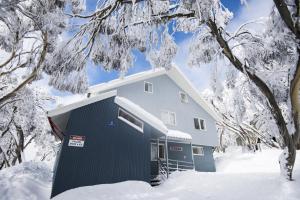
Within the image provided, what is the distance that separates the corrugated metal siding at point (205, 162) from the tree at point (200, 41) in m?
11.0

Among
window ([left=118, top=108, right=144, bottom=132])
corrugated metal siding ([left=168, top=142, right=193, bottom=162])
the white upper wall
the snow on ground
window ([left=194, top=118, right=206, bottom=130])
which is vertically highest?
the white upper wall

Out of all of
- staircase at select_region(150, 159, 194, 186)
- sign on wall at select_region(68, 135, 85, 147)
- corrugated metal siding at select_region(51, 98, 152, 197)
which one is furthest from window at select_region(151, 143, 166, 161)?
sign on wall at select_region(68, 135, 85, 147)

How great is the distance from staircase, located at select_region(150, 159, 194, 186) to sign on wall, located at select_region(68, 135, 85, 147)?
191 inches

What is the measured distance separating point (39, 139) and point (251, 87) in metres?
22.2

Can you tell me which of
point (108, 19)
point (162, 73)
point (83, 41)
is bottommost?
point (83, 41)

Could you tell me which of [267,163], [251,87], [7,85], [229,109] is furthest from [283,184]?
[229,109]

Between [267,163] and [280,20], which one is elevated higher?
[280,20]

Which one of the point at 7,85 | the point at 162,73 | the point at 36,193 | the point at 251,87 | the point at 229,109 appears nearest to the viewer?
the point at 251,87

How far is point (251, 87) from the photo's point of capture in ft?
28.4

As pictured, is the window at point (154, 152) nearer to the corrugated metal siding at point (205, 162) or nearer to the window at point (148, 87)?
the corrugated metal siding at point (205, 162)

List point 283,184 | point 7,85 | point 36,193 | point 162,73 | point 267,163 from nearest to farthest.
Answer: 1. point 283,184
2. point 36,193
3. point 7,85
4. point 267,163
5. point 162,73

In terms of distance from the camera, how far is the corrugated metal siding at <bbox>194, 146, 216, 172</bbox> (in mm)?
17859

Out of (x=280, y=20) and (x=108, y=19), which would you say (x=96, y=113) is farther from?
(x=280, y=20)

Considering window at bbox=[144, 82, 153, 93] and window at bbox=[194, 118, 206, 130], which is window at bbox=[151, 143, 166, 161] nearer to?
window at bbox=[144, 82, 153, 93]
